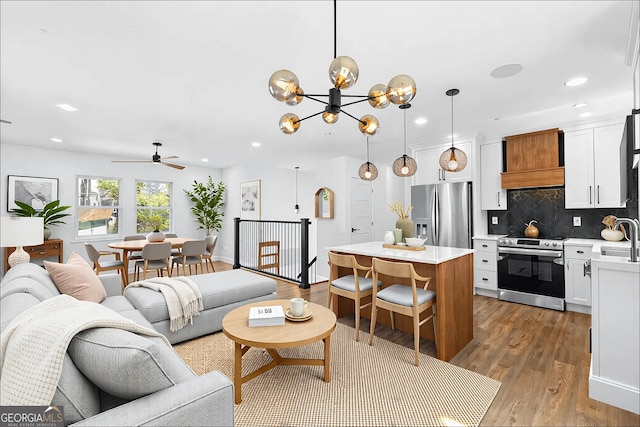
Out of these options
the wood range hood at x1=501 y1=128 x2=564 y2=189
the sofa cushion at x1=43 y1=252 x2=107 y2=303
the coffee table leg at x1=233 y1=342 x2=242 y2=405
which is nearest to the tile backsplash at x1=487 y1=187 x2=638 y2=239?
the wood range hood at x1=501 y1=128 x2=564 y2=189

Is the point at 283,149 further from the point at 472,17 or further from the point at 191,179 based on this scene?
the point at 472,17

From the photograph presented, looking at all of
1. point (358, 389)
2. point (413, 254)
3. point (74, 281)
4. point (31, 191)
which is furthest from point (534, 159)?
point (31, 191)

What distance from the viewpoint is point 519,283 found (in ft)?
13.5

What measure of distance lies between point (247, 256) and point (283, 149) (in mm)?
2814

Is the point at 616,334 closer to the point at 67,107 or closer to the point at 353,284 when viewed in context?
the point at 353,284

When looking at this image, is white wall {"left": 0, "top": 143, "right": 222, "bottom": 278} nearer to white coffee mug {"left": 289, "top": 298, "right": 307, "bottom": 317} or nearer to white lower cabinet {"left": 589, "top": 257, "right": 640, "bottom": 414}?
white coffee mug {"left": 289, "top": 298, "right": 307, "bottom": 317}

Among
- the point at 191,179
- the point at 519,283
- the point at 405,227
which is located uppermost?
the point at 191,179

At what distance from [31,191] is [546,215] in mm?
8603

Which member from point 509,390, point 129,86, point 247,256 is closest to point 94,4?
point 129,86

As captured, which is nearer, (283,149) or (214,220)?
(283,149)

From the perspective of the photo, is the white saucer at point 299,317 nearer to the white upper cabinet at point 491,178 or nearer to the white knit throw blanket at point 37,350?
the white knit throw blanket at point 37,350

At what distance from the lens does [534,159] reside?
4.27 m

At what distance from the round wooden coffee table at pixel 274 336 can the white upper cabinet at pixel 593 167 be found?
3791 millimetres

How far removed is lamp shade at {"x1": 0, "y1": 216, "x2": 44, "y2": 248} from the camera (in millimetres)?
2529
